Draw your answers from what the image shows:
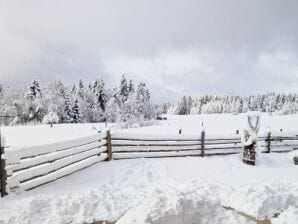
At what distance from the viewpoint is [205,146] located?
45.4ft

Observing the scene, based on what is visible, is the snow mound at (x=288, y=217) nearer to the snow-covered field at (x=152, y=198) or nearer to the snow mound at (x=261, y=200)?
the snow-covered field at (x=152, y=198)

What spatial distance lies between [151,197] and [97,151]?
16.8 feet

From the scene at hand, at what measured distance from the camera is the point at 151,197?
5727 millimetres

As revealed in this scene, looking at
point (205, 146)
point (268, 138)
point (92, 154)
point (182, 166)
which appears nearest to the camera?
point (92, 154)

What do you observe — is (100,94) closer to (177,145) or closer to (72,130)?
(72,130)

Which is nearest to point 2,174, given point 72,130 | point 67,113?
point 72,130

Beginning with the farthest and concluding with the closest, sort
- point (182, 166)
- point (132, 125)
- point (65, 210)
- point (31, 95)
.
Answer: point (31, 95)
point (132, 125)
point (182, 166)
point (65, 210)

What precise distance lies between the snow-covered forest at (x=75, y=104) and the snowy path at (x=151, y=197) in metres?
41.8

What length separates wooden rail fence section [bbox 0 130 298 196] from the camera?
275 inches

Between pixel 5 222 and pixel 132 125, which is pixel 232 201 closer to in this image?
pixel 5 222

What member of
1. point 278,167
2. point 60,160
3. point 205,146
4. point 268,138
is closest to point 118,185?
point 60,160

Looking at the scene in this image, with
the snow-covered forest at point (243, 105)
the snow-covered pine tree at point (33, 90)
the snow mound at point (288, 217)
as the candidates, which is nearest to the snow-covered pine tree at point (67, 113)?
the snow-covered pine tree at point (33, 90)

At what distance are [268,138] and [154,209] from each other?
12.2 meters

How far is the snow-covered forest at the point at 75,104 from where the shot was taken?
57.7 meters
